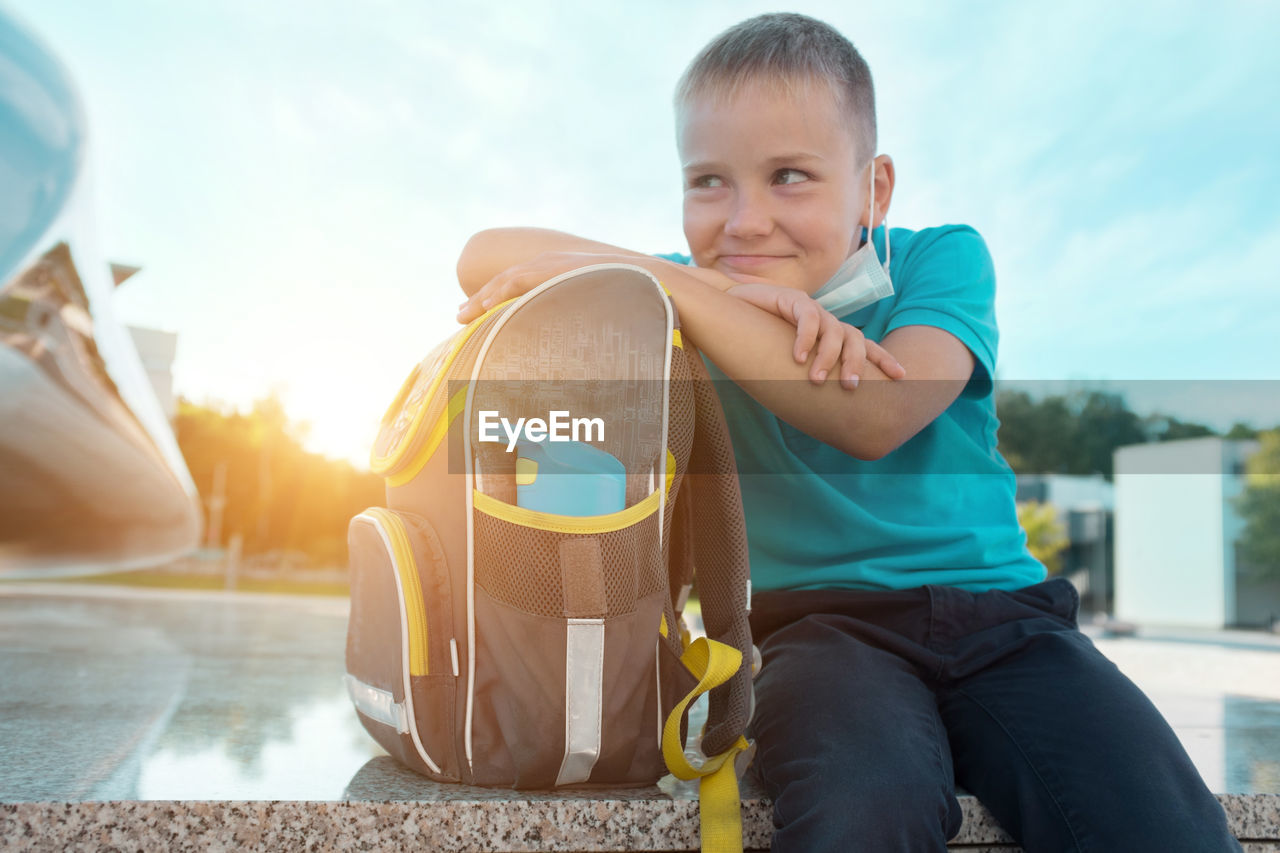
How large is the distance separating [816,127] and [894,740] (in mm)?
928

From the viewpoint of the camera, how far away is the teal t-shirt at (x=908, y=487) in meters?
1.36

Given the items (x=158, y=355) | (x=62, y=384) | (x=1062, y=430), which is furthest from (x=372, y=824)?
(x=1062, y=430)

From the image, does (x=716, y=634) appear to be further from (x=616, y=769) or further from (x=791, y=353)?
(x=791, y=353)

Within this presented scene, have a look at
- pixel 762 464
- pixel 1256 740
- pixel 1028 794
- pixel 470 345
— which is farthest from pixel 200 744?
pixel 1256 740

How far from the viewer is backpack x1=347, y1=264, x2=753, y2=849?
1016 mm

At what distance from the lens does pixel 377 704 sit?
3.84 ft

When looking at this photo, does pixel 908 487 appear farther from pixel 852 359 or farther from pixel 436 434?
pixel 436 434

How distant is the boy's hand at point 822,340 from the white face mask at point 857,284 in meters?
0.24

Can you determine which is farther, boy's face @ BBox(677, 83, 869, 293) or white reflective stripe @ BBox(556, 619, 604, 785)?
boy's face @ BBox(677, 83, 869, 293)

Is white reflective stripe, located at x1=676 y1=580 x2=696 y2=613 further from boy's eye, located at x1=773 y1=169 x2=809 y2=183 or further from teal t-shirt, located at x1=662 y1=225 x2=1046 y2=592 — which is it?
boy's eye, located at x1=773 y1=169 x2=809 y2=183

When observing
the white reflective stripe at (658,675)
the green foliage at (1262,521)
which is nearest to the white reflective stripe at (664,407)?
the white reflective stripe at (658,675)

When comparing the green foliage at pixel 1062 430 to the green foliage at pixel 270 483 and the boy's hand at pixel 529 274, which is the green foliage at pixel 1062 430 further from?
the boy's hand at pixel 529 274

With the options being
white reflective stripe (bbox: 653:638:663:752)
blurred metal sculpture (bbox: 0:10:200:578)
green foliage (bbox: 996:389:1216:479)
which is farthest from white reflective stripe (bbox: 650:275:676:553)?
green foliage (bbox: 996:389:1216:479)

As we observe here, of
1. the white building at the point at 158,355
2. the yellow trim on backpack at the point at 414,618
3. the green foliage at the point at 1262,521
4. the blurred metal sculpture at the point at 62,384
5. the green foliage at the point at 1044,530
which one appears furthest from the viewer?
the green foliage at the point at 1044,530
